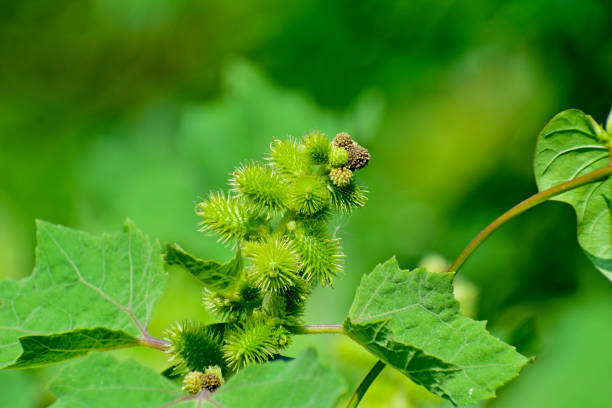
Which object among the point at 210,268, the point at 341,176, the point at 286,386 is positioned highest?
the point at 341,176

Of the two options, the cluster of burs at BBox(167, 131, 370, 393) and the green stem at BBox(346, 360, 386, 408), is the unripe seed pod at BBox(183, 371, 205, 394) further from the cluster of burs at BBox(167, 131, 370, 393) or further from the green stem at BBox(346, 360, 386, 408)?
the green stem at BBox(346, 360, 386, 408)

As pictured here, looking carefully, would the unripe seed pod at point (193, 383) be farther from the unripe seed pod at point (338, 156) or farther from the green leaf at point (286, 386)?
the unripe seed pod at point (338, 156)

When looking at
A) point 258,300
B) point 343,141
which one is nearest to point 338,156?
point 343,141

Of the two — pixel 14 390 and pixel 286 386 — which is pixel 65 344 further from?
pixel 14 390

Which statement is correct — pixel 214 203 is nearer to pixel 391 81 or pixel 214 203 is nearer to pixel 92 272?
pixel 92 272

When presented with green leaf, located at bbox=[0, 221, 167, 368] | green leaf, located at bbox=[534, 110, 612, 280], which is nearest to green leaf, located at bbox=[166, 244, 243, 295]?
green leaf, located at bbox=[0, 221, 167, 368]

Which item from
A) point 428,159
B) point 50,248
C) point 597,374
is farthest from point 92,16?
point 597,374
